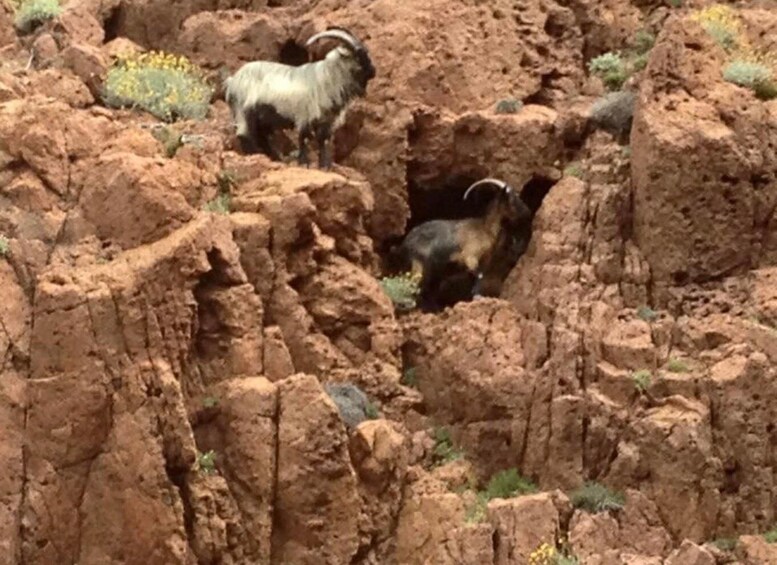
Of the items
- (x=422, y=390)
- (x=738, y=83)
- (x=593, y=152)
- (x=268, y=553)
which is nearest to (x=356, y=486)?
(x=268, y=553)

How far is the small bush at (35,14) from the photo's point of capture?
51.0 ft

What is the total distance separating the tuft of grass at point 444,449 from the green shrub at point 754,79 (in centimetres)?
469

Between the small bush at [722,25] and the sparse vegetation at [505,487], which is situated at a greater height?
the small bush at [722,25]

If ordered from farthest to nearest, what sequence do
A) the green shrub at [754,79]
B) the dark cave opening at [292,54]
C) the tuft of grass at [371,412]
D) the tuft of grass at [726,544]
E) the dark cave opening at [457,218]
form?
1. the dark cave opening at [292,54]
2. the dark cave opening at [457,218]
3. the green shrub at [754,79]
4. the tuft of grass at [371,412]
5. the tuft of grass at [726,544]

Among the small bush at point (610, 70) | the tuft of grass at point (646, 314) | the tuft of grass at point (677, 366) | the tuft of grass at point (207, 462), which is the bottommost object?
the tuft of grass at point (207, 462)

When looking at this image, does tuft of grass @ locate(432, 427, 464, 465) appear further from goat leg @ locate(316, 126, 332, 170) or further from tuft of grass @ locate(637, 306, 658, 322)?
goat leg @ locate(316, 126, 332, 170)

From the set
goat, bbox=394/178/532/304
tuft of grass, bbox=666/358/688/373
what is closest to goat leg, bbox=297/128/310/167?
goat, bbox=394/178/532/304

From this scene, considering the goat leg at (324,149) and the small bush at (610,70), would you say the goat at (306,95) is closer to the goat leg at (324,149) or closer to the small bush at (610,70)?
the goat leg at (324,149)

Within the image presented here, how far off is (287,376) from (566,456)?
8.69ft

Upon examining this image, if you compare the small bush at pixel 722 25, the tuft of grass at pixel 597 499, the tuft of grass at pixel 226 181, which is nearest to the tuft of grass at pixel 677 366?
the tuft of grass at pixel 597 499

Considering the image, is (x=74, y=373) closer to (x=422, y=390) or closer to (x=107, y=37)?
(x=422, y=390)

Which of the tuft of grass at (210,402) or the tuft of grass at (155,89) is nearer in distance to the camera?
the tuft of grass at (210,402)

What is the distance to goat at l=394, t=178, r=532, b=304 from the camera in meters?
14.5

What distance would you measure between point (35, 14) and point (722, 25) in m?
7.64
